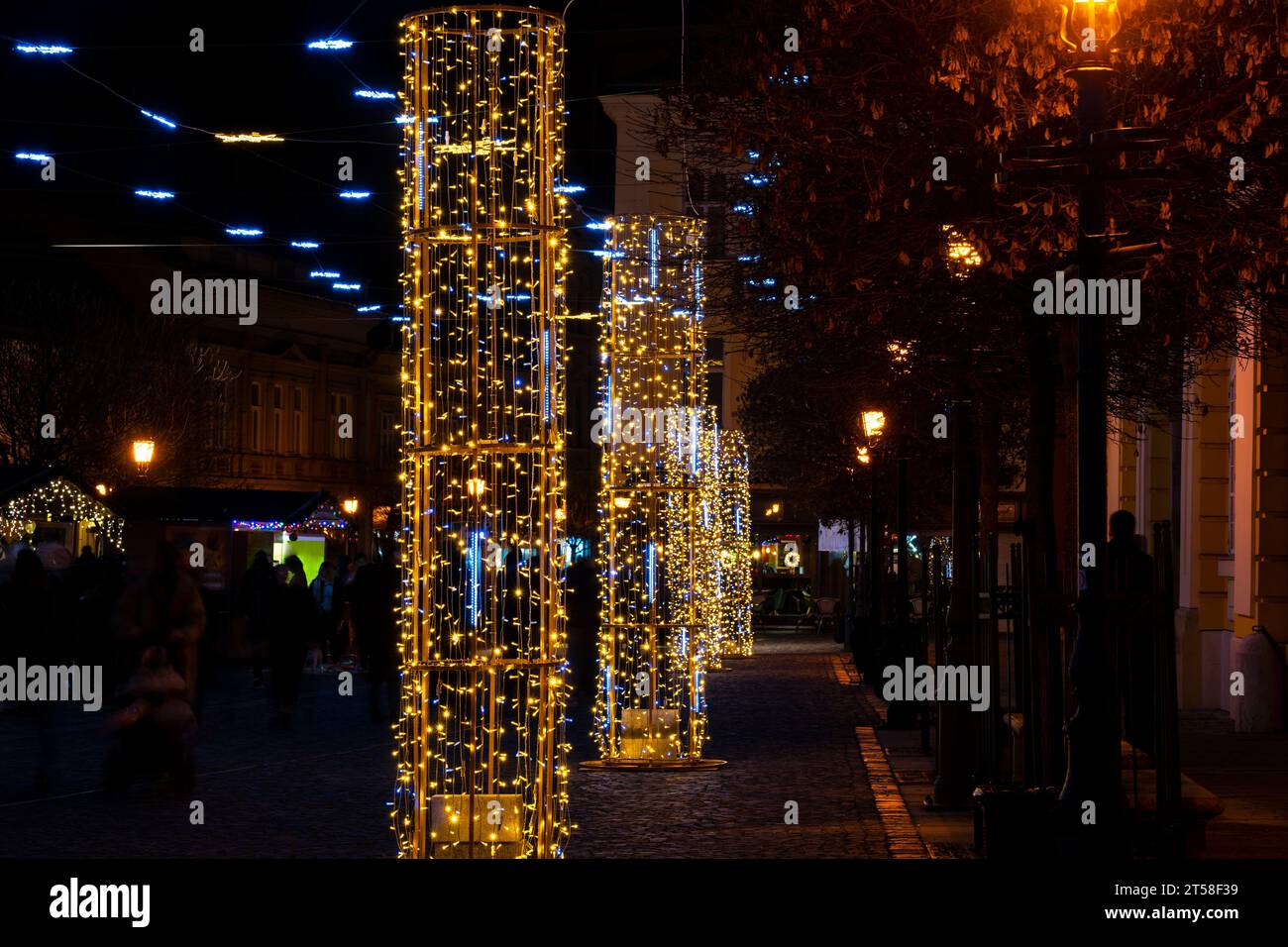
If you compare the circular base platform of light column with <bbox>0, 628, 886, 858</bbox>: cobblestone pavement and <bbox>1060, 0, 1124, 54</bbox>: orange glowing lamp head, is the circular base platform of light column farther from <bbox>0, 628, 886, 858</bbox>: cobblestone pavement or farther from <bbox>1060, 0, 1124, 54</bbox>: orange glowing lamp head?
<bbox>1060, 0, 1124, 54</bbox>: orange glowing lamp head

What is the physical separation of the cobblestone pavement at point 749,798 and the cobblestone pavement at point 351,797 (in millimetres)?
18

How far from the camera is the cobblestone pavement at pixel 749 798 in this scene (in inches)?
495

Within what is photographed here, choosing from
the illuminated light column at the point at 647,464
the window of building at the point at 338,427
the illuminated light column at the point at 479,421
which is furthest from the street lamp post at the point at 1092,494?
the window of building at the point at 338,427

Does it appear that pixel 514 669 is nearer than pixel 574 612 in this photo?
Yes

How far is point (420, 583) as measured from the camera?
10438mm

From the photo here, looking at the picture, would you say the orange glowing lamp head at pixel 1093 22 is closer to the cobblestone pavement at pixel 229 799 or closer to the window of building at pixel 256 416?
the cobblestone pavement at pixel 229 799

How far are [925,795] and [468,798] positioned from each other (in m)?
6.07

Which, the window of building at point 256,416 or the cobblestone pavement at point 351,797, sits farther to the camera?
the window of building at point 256,416

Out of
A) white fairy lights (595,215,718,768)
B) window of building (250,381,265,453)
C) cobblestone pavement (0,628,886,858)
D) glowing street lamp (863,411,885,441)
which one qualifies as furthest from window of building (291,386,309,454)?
white fairy lights (595,215,718,768)

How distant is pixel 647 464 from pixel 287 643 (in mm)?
5444

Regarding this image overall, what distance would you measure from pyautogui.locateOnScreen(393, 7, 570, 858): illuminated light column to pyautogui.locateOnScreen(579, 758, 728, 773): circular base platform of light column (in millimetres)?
6569

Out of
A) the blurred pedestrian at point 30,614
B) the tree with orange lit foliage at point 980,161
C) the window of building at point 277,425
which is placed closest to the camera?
the tree with orange lit foliage at point 980,161

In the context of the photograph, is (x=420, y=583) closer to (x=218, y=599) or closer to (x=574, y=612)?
(x=574, y=612)
